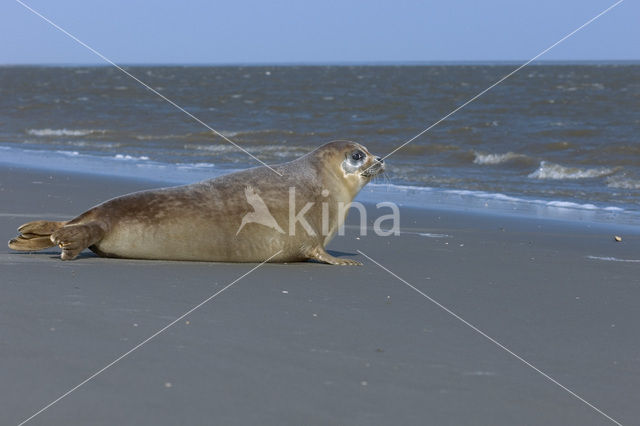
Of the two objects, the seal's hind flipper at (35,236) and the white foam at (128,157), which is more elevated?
the white foam at (128,157)

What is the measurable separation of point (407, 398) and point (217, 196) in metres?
3.26

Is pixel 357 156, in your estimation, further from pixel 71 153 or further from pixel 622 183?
pixel 71 153

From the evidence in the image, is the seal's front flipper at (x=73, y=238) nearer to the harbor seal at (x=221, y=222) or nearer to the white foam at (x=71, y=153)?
the harbor seal at (x=221, y=222)

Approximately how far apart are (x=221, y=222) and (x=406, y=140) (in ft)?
53.9

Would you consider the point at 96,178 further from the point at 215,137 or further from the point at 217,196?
the point at 215,137

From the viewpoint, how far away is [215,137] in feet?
77.5

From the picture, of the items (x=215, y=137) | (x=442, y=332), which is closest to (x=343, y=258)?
(x=442, y=332)

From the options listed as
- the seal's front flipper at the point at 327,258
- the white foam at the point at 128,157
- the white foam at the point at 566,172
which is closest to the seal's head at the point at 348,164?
the seal's front flipper at the point at 327,258

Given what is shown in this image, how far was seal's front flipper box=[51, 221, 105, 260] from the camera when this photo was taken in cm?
605

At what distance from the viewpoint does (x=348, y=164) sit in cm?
734

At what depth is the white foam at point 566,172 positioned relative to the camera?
15305 mm

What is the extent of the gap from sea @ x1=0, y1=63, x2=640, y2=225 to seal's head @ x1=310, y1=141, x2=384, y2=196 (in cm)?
348

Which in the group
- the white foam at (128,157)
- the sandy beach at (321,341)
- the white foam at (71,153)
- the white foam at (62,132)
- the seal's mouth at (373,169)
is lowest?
the sandy beach at (321,341)

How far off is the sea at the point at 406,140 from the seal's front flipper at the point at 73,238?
540 centimetres
